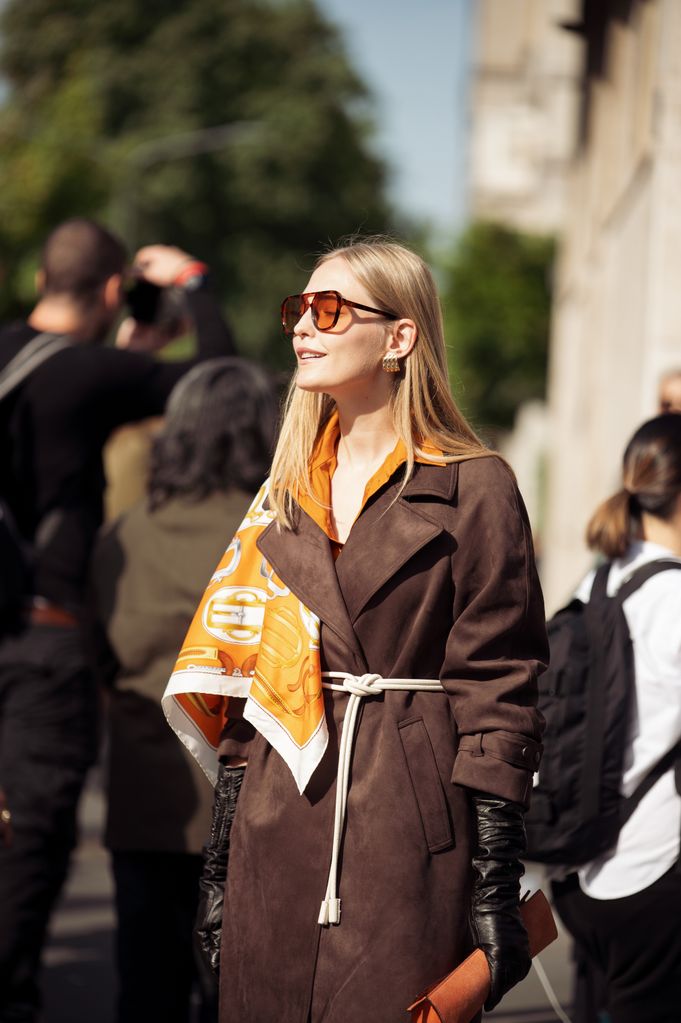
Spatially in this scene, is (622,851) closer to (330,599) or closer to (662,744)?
(662,744)

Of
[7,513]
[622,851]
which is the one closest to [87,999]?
[7,513]

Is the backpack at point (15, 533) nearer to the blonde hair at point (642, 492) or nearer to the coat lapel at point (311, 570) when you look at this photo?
the coat lapel at point (311, 570)

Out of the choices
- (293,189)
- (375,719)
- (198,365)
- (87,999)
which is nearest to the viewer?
(375,719)

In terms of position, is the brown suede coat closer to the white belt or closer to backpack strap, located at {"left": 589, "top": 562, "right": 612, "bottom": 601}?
the white belt

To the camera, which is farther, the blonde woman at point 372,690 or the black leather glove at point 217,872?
the black leather glove at point 217,872

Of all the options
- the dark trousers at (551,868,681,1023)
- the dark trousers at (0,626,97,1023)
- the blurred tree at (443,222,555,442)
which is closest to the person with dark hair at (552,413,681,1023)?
the dark trousers at (551,868,681,1023)

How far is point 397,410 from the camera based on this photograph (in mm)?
3025

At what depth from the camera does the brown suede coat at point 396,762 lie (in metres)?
2.74

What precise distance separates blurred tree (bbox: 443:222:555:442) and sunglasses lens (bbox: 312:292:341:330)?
28.5m

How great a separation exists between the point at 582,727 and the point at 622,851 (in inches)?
12.8

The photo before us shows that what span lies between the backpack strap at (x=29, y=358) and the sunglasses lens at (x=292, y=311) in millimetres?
1655

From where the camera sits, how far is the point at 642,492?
13.2 ft

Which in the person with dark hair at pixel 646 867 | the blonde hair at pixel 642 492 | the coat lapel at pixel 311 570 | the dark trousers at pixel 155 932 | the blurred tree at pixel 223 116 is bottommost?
the dark trousers at pixel 155 932

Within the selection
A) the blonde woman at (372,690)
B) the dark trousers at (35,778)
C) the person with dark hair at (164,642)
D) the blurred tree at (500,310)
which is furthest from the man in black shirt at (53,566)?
the blurred tree at (500,310)
